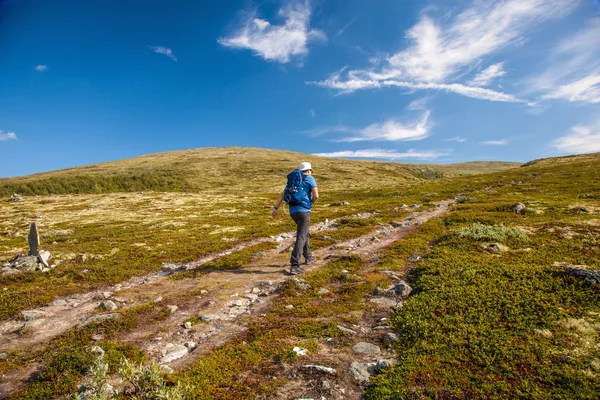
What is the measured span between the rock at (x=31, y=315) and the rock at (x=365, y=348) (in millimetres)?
Result: 10748

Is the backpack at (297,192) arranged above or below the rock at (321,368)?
above

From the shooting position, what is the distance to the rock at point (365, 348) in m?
6.73

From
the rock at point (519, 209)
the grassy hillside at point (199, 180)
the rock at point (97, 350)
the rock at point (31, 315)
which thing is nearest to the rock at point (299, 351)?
the rock at point (97, 350)

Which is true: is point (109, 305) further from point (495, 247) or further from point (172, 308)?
point (495, 247)

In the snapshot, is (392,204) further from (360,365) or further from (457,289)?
(360,365)

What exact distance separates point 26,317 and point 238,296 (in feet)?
23.3

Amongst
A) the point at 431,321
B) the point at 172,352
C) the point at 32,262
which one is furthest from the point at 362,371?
the point at 32,262

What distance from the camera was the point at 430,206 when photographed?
34.0 meters

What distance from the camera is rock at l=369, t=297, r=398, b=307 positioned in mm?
9055

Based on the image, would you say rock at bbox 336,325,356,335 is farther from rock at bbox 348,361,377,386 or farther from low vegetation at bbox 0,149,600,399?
rock at bbox 348,361,377,386

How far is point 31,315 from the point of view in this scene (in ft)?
32.3

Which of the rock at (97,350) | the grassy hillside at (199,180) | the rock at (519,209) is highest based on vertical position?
the grassy hillside at (199,180)

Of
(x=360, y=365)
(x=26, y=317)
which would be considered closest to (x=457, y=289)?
(x=360, y=365)

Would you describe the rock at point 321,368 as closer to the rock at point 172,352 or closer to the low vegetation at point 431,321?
the low vegetation at point 431,321
